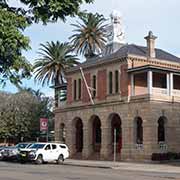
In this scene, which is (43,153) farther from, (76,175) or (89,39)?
(89,39)

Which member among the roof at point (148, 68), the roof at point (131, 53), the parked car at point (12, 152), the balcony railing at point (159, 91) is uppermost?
the roof at point (131, 53)

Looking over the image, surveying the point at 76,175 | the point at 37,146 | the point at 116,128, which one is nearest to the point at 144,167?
the point at 37,146

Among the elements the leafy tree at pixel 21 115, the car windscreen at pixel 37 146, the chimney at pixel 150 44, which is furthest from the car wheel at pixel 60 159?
the leafy tree at pixel 21 115

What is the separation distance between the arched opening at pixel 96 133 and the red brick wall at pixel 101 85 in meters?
3.00

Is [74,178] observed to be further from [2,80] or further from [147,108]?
[147,108]

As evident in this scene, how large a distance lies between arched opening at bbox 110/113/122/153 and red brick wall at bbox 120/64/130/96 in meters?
3.03

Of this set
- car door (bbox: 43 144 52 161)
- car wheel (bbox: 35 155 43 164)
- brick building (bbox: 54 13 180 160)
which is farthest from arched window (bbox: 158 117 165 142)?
car wheel (bbox: 35 155 43 164)

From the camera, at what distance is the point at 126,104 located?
45344 millimetres

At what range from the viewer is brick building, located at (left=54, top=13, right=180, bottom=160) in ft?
142

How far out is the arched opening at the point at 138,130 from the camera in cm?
4481

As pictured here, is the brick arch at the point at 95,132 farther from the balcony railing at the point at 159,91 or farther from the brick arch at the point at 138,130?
the balcony railing at the point at 159,91

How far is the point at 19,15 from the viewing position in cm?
771

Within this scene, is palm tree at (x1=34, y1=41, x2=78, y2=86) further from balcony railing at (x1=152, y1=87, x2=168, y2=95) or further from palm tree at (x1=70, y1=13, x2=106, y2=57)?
balcony railing at (x1=152, y1=87, x2=168, y2=95)

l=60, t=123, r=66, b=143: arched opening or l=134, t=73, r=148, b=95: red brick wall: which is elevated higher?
l=134, t=73, r=148, b=95: red brick wall
